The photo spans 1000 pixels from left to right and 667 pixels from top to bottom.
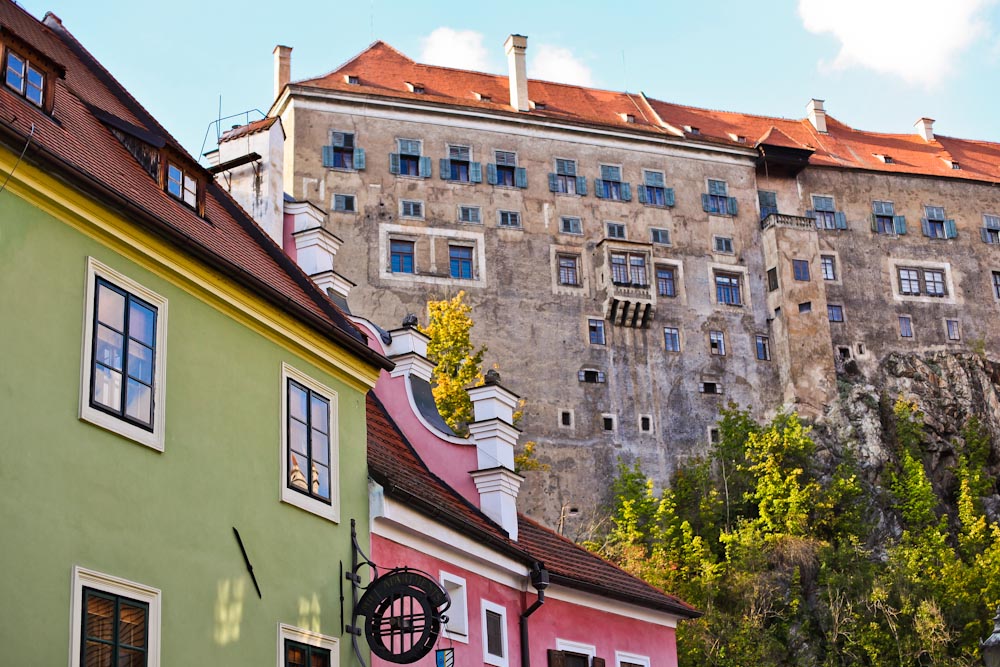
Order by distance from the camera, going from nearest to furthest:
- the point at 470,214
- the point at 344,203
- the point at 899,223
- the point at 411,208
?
the point at 344,203 < the point at 411,208 < the point at 470,214 < the point at 899,223

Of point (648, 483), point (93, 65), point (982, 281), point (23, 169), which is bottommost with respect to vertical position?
point (23, 169)

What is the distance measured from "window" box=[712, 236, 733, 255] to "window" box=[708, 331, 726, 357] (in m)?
3.46

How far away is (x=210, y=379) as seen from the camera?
11859 mm

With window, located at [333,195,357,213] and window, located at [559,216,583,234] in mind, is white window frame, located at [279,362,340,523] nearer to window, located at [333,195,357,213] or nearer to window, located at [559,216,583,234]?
window, located at [333,195,357,213]

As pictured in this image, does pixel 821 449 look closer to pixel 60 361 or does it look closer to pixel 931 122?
pixel 931 122

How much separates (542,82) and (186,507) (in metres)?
51.3

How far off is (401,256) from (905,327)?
2060 cm

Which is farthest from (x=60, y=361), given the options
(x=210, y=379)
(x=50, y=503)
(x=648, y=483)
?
(x=648, y=483)

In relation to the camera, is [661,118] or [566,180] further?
[661,118]

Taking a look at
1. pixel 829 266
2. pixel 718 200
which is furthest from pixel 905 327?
pixel 718 200

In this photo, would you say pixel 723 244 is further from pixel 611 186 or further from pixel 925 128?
pixel 925 128

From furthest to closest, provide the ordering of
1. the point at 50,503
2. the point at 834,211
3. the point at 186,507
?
the point at 834,211 < the point at 186,507 < the point at 50,503

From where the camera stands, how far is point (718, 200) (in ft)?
186

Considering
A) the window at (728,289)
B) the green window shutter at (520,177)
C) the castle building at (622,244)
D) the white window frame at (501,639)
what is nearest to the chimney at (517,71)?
the castle building at (622,244)
